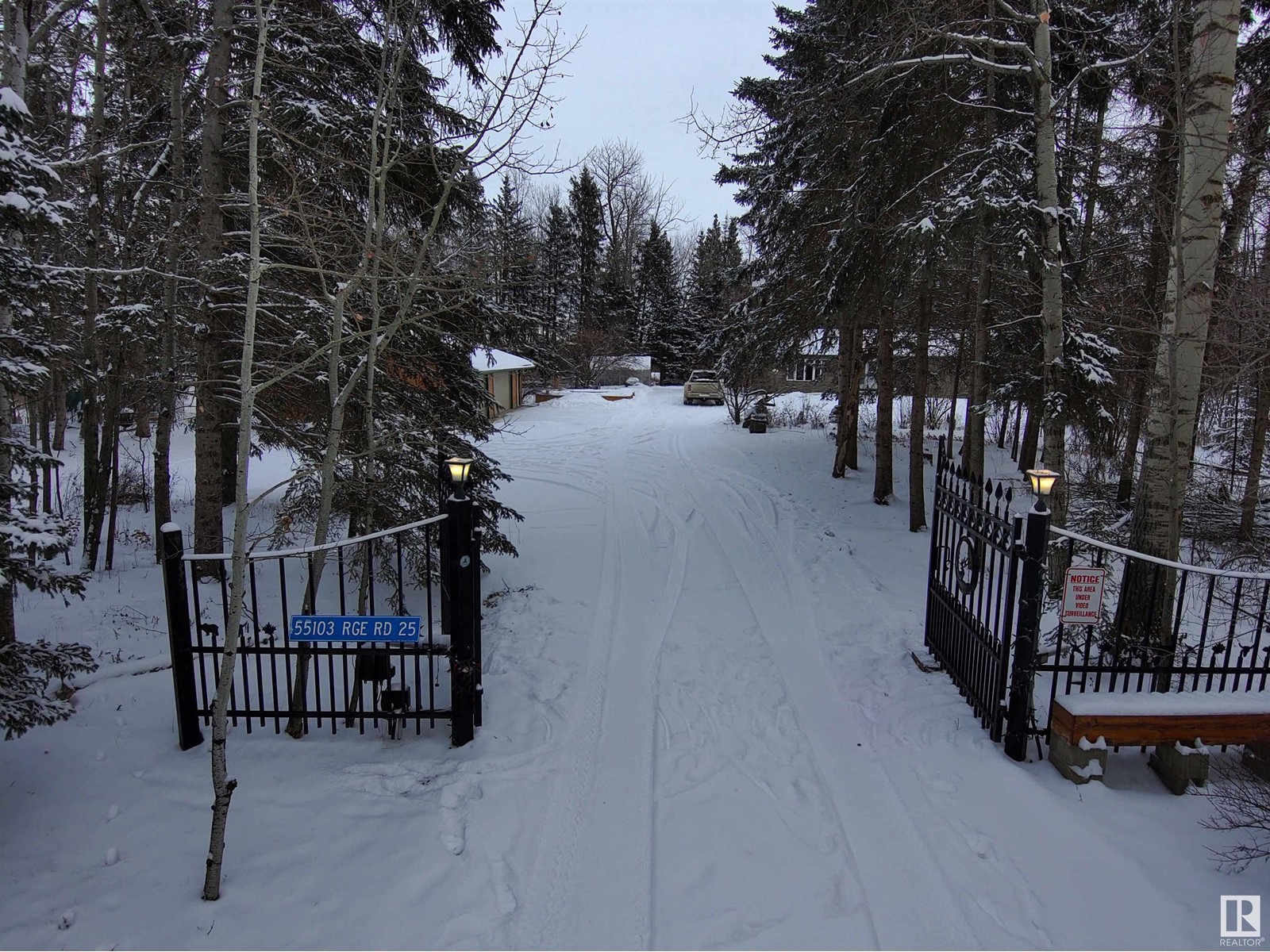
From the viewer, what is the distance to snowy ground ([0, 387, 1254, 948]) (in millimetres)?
3328

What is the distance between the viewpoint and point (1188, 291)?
17.9 feet

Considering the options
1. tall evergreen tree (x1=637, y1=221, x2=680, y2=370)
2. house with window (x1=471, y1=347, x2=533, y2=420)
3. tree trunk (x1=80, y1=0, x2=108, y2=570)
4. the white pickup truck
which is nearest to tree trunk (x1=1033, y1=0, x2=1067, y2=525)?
tree trunk (x1=80, y1=0, x2=108, y2=570)

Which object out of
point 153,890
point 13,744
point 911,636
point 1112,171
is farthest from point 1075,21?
point 13,744

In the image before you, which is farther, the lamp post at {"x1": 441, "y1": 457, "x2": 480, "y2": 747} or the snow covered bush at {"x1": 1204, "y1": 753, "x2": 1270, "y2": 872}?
the lamp post at {"x1": 441, "y1": 457, "x2": 480, "y2": 747}

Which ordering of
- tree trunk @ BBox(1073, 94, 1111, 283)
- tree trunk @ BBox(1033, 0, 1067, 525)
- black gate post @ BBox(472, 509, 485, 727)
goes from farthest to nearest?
tree trunk @ BBox(1073, 94, 1111, 283)
tree trunk @ BBox(1033, 0, 1067, 525)
black gate post @ BBox(472, 509, 485, 727)

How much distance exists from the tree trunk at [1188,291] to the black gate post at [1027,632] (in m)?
1.33

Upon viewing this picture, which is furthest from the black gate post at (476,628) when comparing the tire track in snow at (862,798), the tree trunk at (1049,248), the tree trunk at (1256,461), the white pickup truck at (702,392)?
the white pickup truck at (702,392)

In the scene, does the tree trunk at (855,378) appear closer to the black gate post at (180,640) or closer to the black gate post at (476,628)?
the black gate post at (476,628)

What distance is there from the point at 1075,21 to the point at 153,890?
40.3 ft

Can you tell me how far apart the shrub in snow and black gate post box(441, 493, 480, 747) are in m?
2.16

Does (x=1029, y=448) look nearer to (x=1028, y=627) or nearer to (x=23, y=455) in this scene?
(x=1028, y=627)

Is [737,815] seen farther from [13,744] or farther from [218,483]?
[218,483]

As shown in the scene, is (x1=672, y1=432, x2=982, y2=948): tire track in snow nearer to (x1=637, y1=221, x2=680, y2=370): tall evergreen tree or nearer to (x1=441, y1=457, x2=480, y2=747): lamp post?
(x1=441, y1=457, x2=480, y2=747): lamp post

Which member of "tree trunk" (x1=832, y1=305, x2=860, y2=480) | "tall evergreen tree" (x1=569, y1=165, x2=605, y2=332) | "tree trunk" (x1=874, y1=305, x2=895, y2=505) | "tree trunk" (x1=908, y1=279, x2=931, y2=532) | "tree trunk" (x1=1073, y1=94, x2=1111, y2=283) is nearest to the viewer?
"tree trunk" (x1=1073, y1=94, x2=1111, y2=283)
